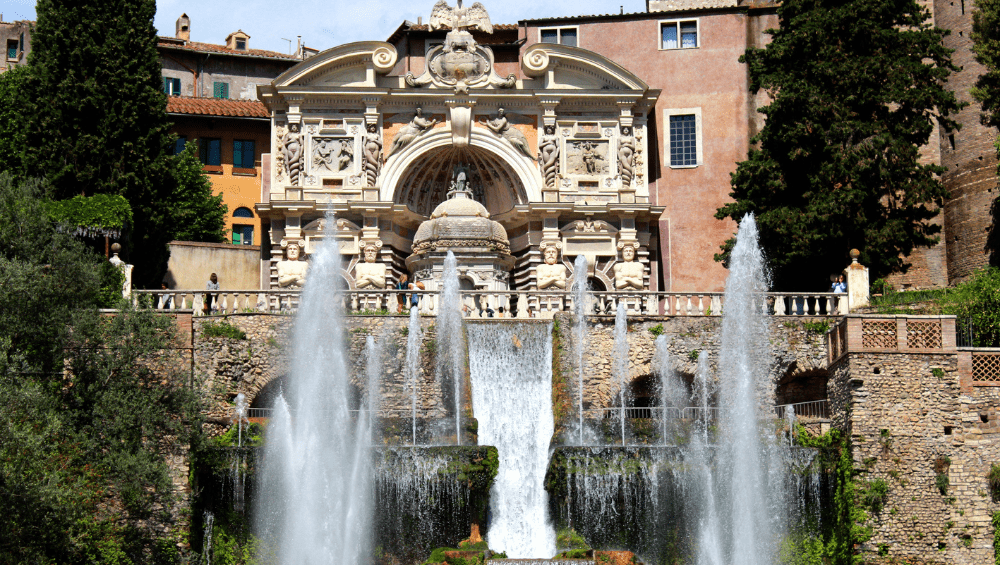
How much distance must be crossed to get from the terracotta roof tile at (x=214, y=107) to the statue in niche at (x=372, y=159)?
8686 mm

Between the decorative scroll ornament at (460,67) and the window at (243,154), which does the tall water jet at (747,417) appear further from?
the window at (243,154)

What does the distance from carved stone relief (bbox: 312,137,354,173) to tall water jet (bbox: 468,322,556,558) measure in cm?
1127

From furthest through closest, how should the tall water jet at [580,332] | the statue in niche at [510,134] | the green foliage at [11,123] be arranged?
the statue in niche at [510,134] < the green foliage at [11,123] < the tall water jet at [580,332]

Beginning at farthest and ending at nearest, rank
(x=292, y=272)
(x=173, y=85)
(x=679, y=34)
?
(x=173, y=85) < (x=679, y=34) < (x=292, y=272)

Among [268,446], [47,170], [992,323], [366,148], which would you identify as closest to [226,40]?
[366,148]

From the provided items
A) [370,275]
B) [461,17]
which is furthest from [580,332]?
[461,17]

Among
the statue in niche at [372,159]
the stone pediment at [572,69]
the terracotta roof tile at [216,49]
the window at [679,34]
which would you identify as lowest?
the statue in niche at [372,159]

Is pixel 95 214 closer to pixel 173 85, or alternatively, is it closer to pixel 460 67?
pixel 460 67

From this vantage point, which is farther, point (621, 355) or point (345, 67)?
point (345, 67)

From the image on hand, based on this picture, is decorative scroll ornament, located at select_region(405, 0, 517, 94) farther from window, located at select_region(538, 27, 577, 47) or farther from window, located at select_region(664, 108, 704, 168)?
window, located at select_region(664, 108, 704, 168)

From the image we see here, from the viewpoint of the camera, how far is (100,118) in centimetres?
4156

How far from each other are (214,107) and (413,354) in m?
22.0

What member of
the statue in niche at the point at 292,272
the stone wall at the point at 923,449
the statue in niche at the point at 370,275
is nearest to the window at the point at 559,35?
the statue in niche at the point at 370,275

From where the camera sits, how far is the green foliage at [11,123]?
44.3 metres
